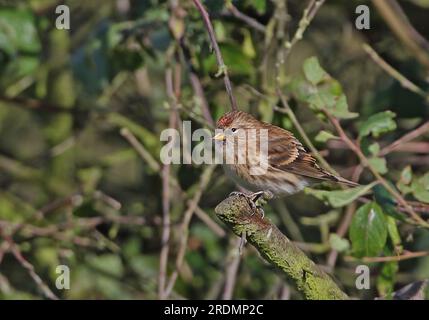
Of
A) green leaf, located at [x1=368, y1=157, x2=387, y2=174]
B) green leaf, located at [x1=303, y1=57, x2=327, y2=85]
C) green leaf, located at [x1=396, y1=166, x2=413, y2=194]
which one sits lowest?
green leaf, located at [x1=396, y1=166, x2=413, y2=194]

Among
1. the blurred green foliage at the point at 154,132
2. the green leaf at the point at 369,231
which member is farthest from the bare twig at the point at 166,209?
the green leaf at the point at 369,231

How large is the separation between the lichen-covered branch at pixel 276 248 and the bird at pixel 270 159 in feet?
1.80

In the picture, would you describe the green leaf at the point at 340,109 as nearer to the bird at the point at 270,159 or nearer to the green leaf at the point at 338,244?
the bird at the point at 270,159

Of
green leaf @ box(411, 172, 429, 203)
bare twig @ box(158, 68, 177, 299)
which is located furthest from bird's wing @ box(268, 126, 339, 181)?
bare twig @ box(158, 68, 177, 299)

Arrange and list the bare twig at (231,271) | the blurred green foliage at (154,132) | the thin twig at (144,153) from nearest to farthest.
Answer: the blurred green foliage at (154,132) → the bare twig at (231,271) → the thin twig at (144,153)

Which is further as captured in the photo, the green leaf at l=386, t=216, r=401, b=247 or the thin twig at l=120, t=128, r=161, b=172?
the thin twig at l=120, t=128, r=161, b=172

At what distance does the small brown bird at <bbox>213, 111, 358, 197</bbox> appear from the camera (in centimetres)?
395

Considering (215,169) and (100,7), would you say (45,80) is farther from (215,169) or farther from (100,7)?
(215,169)

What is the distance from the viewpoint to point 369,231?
12.4ft

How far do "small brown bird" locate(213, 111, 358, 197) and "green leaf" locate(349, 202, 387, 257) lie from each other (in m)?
0.21

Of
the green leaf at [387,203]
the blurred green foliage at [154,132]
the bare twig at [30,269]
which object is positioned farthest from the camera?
the blurred green foliage at [154,132]

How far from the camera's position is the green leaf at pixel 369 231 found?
3.76m

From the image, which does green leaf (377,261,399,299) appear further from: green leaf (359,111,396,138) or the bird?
green leaf (359,111,396,138)

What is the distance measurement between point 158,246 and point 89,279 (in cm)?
49
